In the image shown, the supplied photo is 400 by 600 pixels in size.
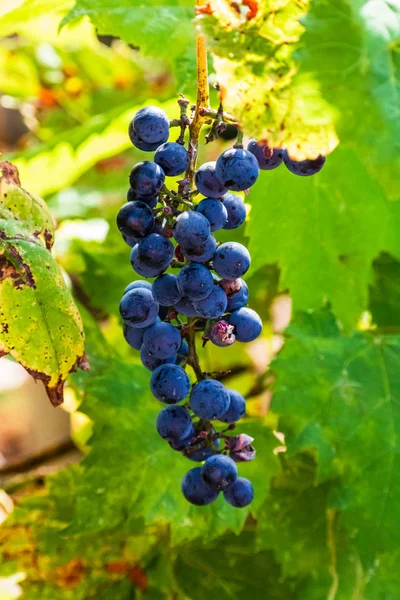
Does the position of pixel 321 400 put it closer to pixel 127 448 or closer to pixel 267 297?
pixel 127 448

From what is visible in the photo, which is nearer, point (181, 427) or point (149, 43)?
point (181, 427)

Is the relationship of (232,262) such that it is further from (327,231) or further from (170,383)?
(327,231)

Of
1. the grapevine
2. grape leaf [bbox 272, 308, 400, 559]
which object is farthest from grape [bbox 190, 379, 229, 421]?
grape leaf [bbox 272, 308, 400, 559]

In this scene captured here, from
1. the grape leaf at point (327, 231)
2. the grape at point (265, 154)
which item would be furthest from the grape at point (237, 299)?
the grape leaf at point (327, 231)

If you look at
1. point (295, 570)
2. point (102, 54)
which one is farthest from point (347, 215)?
point (102, 54)

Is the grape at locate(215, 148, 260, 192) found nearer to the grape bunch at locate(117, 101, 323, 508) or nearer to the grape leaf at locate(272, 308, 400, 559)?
the grape bunch at locate(117, 101, 323, 508)

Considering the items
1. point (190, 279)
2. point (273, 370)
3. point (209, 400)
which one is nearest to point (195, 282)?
point (190, 279)

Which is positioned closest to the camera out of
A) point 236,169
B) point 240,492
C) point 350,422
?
point 236,169
